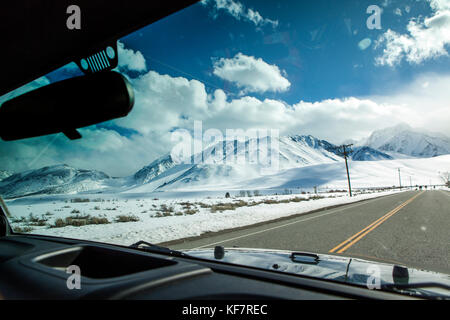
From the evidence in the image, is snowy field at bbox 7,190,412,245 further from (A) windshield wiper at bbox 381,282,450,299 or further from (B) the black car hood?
(A) windshield wiper at bbox 381,282,450,299

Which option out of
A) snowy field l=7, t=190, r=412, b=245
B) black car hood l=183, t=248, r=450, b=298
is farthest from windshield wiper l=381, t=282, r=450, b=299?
snowy field l=7, t=190, r=412, b=245

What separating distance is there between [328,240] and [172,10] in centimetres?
775

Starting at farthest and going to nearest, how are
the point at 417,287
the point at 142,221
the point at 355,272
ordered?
the point at 142,221
the point at 355,272
the point at 417,287

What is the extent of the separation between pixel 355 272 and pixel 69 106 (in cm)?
253

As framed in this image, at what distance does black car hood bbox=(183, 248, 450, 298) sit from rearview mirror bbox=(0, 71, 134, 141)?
1688 mm

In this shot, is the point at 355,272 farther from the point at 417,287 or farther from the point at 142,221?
the point at 142,221

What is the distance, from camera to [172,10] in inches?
93.9

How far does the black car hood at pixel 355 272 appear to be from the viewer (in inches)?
68.6

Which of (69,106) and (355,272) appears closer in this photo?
(69,106)

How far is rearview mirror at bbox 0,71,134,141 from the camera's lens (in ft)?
5.84

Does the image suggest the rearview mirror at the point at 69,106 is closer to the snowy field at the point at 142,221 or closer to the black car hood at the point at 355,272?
the black car hood at the point at 355,272

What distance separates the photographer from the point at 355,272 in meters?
2.11

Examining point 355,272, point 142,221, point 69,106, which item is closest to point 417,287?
point 355,272
